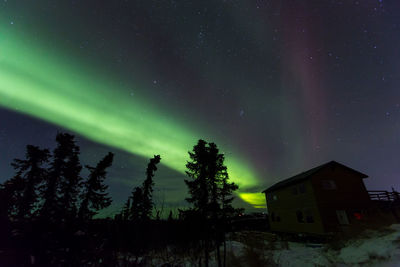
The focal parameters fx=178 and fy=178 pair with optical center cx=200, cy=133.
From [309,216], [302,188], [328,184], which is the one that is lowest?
[309,216]

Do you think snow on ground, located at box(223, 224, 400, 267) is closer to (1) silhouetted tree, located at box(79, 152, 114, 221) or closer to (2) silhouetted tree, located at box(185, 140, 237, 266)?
(2) silhouetted tree, located at box(185, 140, 237, 266)

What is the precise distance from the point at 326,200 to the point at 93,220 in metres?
26.7

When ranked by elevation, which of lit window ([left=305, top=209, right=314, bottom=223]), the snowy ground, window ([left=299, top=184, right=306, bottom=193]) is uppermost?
window ([left=299, top=184, right=306, bottom=193])

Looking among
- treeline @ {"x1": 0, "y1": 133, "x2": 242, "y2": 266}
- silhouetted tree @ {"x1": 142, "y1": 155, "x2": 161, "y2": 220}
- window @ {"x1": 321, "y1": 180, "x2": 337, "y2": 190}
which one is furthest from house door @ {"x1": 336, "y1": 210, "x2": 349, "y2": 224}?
silhouetted tree @ {"x1": 142, "y1": 155, "x2": 161, "y2": 220}

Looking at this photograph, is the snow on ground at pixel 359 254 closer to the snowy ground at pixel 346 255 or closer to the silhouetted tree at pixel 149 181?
the snowy ground at pixel 346 255

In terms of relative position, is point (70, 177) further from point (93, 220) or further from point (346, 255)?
point (346, 255)

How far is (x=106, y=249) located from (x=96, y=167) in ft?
66.7

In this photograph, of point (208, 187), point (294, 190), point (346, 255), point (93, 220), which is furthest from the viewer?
point (294, 190)

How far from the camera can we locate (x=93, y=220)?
9219 millimetres

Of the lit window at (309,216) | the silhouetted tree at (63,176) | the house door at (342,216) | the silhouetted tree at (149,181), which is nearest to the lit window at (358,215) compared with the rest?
the house door at (342,216)

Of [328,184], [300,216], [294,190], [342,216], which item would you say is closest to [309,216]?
[300,216]

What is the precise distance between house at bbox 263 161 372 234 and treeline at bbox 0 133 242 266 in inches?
432

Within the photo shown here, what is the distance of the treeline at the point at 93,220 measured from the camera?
734cm

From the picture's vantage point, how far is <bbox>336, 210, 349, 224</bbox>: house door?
23516mm
